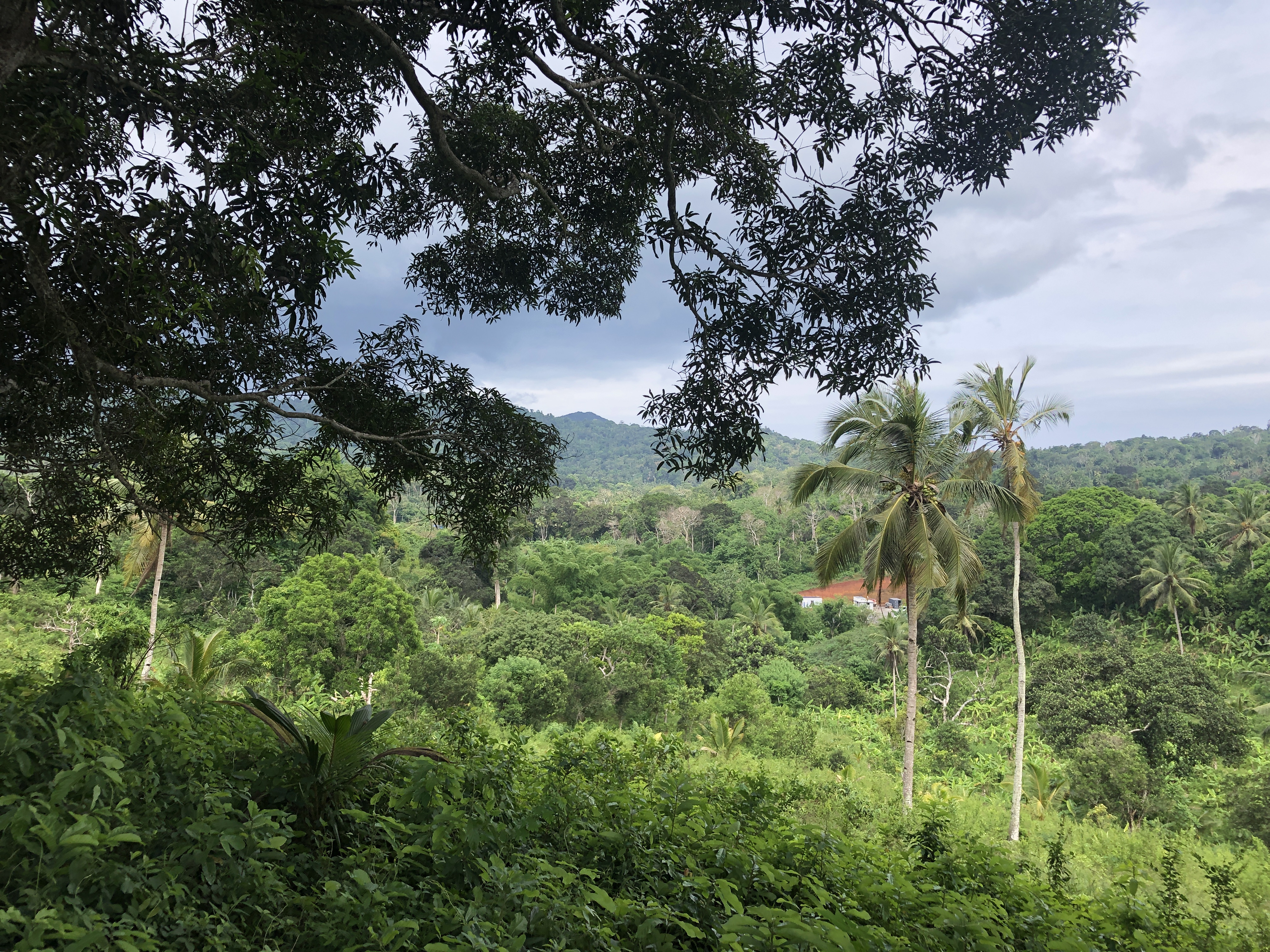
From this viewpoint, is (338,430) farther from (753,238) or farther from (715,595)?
(715,595)

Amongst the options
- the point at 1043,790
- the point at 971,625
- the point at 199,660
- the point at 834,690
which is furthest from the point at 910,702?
the point at 971,625

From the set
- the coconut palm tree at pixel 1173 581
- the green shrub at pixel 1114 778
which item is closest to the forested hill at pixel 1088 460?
the coconut palm tree at pixel 1173 581

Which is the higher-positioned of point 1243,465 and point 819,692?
point 1243,465

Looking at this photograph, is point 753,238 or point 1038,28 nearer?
point 1038,28

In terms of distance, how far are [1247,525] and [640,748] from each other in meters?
38.4

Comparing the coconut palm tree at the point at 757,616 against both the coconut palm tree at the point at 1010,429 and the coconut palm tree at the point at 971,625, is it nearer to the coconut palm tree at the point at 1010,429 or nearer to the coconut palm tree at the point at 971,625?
the coconut palm tree at the point at 971,625

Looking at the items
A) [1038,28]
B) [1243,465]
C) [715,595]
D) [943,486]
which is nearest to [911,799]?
[943,486]

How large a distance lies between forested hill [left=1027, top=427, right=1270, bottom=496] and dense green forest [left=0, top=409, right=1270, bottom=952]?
21240 mm

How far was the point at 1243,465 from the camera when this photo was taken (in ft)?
251

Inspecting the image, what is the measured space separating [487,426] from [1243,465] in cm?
10089

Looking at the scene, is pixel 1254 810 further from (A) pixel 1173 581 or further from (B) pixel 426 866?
(B) pixel 426 866

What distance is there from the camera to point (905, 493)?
11.1 meters

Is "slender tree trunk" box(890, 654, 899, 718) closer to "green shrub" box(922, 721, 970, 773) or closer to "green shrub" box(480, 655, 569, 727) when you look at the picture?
"green shrub" box(922, 721, 970, 773)

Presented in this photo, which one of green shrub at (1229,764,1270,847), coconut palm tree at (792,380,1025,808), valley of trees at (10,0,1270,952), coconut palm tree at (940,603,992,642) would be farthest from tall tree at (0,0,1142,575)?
coconut palm tree at (940,603,992,642)
